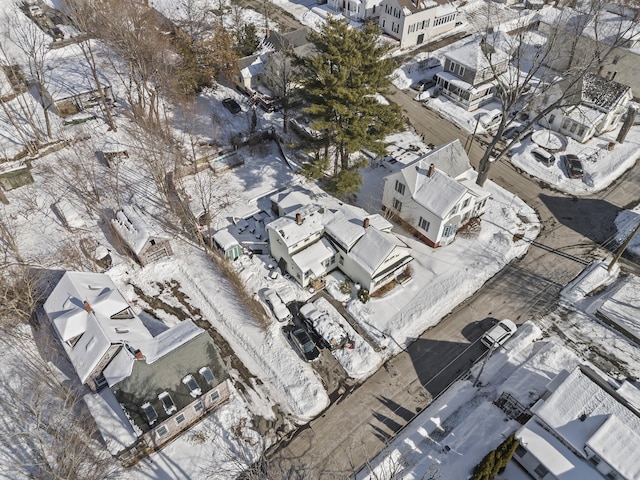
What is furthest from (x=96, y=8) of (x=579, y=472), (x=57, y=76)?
(x=579, y=472)

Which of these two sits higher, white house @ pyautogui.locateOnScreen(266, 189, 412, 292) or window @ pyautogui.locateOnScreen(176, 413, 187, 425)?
white house @ pyautogui.locateOnScreen(266, 189, 412, 292)

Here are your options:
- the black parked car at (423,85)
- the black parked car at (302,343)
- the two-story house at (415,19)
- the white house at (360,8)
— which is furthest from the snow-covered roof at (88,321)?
the white house at (360,8)

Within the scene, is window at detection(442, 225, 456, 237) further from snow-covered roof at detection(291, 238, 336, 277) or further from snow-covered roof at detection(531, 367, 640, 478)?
snow-covered roof at detection(531, 367, 640, 478)

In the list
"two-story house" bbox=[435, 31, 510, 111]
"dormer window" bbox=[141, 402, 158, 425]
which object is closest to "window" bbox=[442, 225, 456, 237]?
"two-story house" bbox=[435, 31, 510, 111]

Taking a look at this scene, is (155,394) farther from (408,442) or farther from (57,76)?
(57,76)

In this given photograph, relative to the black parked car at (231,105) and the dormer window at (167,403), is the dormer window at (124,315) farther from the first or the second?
the black parked car at (231,105)

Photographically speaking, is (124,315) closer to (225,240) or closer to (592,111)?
(225,240)
